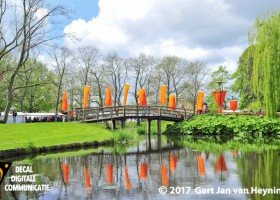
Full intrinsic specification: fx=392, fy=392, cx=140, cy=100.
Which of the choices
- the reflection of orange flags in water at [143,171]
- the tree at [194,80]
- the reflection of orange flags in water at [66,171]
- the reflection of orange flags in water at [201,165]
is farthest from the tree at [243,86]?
the reflection of orange flags in water at [66,171]

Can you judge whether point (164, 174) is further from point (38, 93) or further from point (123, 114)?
point (38, 93)

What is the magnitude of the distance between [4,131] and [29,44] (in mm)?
9816

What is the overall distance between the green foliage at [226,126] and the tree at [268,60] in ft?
6.64

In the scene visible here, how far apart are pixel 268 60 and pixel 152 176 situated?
67.0ft

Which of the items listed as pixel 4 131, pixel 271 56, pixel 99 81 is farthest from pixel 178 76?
pixel 4 131

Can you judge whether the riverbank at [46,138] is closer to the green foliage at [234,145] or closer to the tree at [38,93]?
the green foliage at [234,145]

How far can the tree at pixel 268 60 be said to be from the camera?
30.7 m

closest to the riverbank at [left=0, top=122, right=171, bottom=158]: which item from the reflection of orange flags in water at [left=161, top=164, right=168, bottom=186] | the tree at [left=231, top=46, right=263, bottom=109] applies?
the reflection of orange flags in water at [left=161, top=164, right=168, bottom=186]

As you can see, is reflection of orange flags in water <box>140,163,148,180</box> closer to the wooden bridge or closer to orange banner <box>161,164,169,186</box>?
orange banner <box>161,164,169,186</box>

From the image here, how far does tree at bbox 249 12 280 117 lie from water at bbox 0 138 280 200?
42.2 feet

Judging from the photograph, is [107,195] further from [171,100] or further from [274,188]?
[171,100]

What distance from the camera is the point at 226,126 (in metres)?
37.6

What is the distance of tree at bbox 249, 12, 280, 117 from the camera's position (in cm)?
3069

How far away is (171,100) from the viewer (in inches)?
1932
